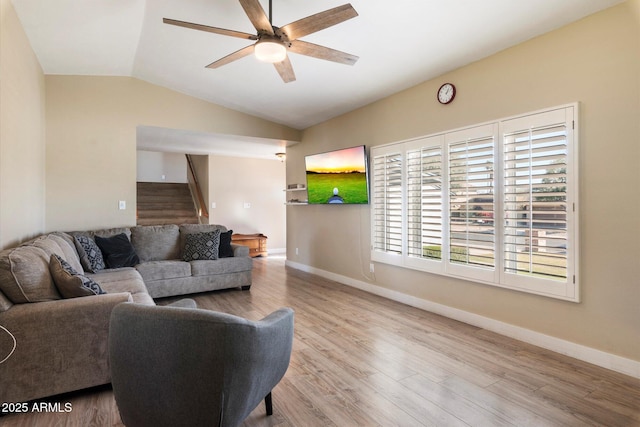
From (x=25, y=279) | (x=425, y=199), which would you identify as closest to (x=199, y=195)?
(x=425, y=199)

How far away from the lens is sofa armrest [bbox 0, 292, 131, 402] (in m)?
1.96

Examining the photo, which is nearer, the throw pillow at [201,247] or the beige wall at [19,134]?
the beige wall at [19,134]

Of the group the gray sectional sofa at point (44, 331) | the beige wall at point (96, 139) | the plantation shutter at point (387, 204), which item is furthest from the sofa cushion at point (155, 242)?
the plantation shutter at point (387, 204)

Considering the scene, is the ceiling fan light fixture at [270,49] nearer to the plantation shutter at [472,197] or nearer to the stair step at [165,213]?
the plantation shutter at [472,197]

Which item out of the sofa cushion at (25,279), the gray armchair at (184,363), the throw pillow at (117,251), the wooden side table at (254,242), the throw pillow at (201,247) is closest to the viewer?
the gray armchair at (184,363)

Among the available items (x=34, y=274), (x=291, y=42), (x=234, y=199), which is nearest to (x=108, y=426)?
(x=34, y=274)

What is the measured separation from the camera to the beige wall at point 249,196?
7.99 m

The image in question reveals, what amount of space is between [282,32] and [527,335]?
10.6ft

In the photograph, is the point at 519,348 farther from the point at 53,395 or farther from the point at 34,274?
the point at 34,274

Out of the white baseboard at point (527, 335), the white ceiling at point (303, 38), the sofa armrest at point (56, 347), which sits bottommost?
the white baseboard at point (527, 335)

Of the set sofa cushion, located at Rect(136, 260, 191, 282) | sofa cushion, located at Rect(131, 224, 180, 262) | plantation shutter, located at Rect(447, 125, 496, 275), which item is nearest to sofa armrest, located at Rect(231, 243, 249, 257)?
sofa cushion, located at Rect(136, 260, 191, 282)

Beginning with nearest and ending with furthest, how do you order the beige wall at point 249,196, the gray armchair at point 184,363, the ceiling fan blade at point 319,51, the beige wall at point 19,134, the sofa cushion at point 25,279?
the gray armchair at point 184,363, the sofa cushion at point 25,279, the ceiling fan blade at point 319,51, the beige wall at point 19,134, the beige wall at point 249,196

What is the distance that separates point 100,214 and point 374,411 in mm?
4472

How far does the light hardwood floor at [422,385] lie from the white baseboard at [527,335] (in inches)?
3.0
